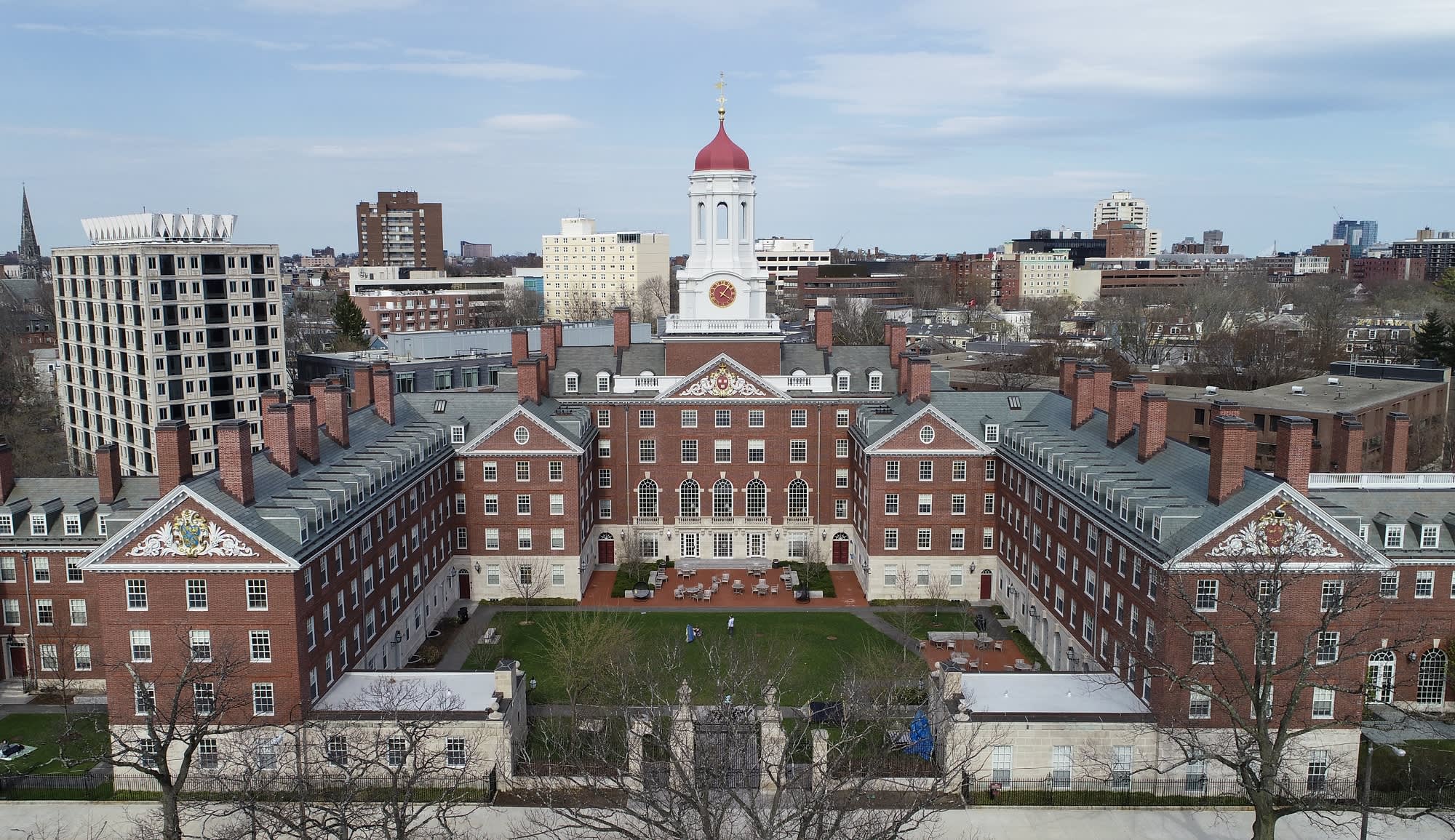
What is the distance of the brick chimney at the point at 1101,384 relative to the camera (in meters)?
61.0

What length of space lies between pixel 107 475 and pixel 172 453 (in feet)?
38.0

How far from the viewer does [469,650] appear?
189 feet

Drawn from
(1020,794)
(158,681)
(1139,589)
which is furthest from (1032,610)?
(158,681)

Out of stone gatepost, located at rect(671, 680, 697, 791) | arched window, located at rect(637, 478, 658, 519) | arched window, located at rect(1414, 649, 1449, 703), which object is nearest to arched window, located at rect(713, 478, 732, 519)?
arched window, located at rect(637, 478, 658, 519)

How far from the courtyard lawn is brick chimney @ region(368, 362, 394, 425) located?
46.0ft

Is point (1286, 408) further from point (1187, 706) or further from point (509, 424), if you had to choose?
point (509, 424)

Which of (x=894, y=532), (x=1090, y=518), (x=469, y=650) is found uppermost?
(x=1090, y=518)

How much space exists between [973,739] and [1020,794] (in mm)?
3538

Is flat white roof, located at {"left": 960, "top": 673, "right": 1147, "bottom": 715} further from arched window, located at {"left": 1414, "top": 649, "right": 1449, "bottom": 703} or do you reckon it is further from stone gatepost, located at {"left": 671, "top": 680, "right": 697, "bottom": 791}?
arched window, located at {"left": 1414, "top": 649, "right": 1449, "bottom": 703}

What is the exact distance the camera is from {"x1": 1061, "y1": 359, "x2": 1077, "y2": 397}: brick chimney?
6431 centimetres

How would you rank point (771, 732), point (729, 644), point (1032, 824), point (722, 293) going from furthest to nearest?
point (722, 293) < point (729, 644) < point (1032, 824) < point (771, 732)

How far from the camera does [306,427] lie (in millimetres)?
50594

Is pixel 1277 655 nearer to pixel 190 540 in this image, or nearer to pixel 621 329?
pixel 190 540

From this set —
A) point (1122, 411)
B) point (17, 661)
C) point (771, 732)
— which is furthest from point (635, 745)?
point (17, 661)
